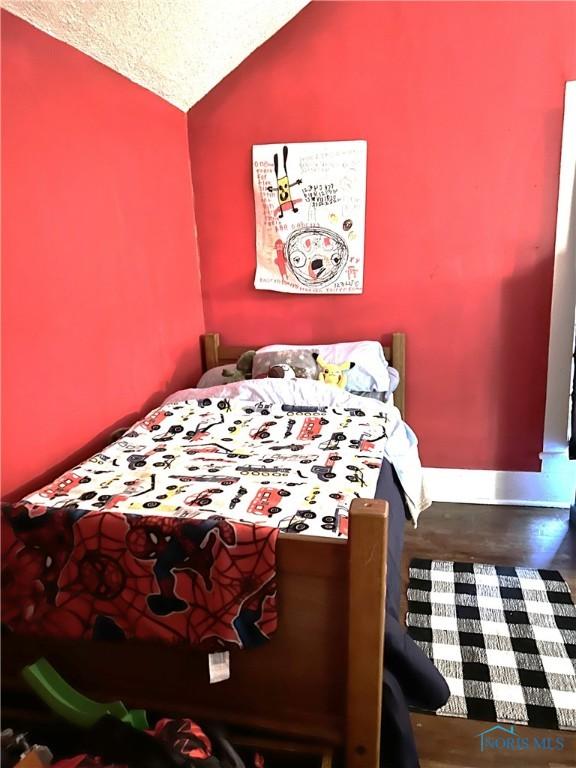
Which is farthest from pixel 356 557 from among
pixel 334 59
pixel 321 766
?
pixel 334 59

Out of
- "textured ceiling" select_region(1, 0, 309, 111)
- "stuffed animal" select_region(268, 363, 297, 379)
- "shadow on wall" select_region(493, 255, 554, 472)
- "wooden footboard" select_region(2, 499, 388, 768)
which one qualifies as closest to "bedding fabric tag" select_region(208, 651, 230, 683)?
"wooden footboard" select_region(2, 499, 388, 768)

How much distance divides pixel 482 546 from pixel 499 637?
2.00 ft

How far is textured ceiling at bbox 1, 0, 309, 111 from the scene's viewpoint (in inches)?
70.1

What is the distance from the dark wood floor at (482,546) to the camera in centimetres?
160

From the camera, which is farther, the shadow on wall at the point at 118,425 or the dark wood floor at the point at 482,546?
the shadow on wall at the point at 118,425

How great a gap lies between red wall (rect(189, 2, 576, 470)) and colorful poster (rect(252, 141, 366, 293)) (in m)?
0.06

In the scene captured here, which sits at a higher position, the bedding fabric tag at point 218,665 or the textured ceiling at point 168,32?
the textured ceiling at point 168,32

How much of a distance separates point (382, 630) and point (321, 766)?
34 centimetres

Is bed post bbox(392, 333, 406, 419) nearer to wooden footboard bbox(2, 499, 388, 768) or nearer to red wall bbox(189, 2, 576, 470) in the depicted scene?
red wall bbox(189, 2, 576, 470)

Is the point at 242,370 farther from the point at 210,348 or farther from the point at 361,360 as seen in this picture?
the point at 361,360

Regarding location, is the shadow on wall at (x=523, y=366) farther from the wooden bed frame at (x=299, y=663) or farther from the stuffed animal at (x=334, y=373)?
the wooden bed frame at (x=299, y=663)

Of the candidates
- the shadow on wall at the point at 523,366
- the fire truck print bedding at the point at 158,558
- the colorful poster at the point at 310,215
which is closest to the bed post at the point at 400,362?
the colorful poster at the point at 310,215

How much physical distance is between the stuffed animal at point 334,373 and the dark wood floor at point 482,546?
77 centimetres

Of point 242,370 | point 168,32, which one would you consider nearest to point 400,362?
point 242,370
